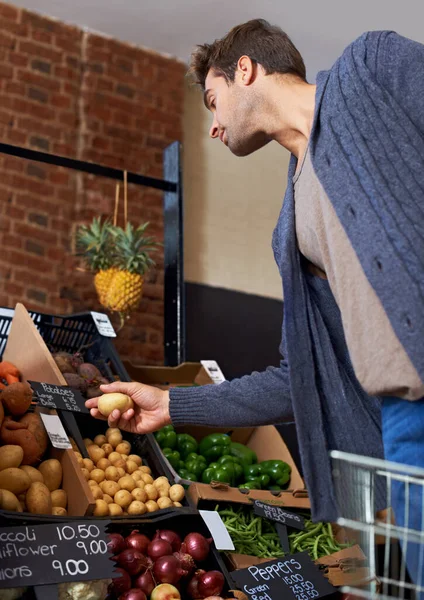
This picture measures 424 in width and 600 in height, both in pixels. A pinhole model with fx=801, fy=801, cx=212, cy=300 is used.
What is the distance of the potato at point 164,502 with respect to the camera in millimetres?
2629

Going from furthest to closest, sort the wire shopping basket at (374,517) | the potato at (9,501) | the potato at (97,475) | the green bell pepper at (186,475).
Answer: the green bell pepper at (186,475), the potato at (97,475), the potato at (9,501), the wire shopping basket at (374,517)

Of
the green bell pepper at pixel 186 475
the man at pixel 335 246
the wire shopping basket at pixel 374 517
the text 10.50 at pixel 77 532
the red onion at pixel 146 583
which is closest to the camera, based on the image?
the wire shopping basket at pixel 374 517

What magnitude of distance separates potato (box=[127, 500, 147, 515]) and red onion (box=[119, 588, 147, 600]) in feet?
0.97

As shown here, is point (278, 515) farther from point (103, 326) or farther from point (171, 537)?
point (103, 326)

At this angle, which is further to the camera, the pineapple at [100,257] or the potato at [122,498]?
the pineapple at [100,257]

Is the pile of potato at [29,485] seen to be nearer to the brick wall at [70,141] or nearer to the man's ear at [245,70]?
the man's ear at [245,70]

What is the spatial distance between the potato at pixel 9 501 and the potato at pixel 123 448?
630mm

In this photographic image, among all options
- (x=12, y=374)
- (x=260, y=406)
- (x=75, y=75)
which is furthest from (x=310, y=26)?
(x=260, y=406)

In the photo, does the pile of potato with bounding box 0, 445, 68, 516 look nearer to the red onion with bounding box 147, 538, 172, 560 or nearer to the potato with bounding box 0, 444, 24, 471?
the potato with bounding box 0, 444, 24, 471

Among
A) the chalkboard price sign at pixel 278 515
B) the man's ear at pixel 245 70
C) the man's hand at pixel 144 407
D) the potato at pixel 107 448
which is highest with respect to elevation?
the man's ear at pixel 245 70

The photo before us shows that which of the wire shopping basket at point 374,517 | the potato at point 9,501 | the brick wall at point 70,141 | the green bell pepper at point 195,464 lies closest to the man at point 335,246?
the wire shopping basket at point 374,517

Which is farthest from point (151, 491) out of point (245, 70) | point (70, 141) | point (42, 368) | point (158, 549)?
point (70, 141)

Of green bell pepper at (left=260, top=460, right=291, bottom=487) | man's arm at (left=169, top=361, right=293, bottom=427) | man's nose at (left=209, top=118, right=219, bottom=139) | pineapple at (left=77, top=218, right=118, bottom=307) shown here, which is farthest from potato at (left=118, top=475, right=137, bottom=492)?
pineapple at (left=77, top=218, right=118, bottom=307)

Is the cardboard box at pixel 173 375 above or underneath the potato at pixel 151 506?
above
